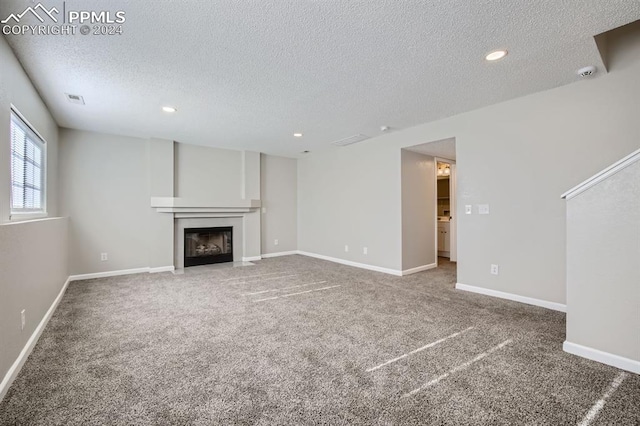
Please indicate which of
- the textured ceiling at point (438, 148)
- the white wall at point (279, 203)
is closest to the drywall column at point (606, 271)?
the textured ceiling at point (438, 148)

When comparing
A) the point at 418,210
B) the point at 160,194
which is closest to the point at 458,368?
the point at 418,210

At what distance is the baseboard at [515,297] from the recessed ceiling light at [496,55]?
2635mm

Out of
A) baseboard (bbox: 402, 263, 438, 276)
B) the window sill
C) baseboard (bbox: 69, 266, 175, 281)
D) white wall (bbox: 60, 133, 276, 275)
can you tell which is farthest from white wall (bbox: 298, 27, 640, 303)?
the window sill

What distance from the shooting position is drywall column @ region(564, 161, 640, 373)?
75.1 inches

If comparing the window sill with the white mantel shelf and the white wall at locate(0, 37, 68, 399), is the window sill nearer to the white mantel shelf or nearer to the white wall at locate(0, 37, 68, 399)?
the white wall at locate(0, 37, 68, 399)

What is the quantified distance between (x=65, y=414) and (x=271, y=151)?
538 centimetres

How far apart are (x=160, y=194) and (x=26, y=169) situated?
2192 millimetres

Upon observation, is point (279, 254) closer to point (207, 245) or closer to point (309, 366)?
point (207, 245)

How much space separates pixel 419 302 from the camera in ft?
10.9

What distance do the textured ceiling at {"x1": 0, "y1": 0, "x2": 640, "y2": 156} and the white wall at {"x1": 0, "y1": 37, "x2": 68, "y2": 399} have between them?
0.74 ft

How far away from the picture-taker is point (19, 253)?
2.07 m

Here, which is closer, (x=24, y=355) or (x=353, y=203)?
(x=24, y=355)

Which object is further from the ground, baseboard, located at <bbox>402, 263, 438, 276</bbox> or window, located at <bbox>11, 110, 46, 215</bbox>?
window, located at <bbox>11, 110, 46, 215</bbox>

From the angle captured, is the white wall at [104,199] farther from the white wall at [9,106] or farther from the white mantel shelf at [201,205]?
the white wall at [9,106]
